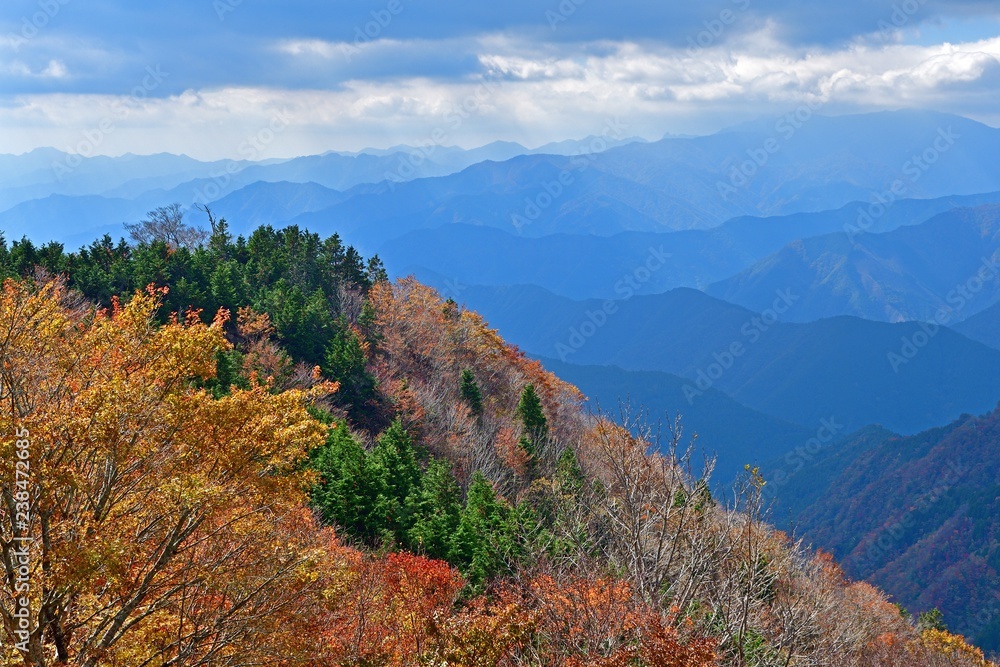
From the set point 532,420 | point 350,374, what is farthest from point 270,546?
point 350,374

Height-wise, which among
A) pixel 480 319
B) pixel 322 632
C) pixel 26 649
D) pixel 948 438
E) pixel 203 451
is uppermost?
pixel 948 438

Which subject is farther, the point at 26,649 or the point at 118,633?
the point at 118,633

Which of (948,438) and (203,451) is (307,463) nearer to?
(203,451)

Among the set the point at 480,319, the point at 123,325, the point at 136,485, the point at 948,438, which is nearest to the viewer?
the point at 136,485

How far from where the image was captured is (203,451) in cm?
1024

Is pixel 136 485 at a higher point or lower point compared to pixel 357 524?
lower

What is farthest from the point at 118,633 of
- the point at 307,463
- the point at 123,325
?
the point at 307,463

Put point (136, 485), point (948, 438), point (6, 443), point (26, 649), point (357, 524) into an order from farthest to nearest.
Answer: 1. point (948, 438)
2. point (357, 524)
3. point (136, 485)
4. point (26, 649)
5. point (6, 443)

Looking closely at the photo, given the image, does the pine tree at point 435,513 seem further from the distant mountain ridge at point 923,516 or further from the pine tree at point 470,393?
the distant mountain ridge at point 923,516

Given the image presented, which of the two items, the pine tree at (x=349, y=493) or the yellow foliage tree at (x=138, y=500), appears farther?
the pine tree at (x=349, y=493)

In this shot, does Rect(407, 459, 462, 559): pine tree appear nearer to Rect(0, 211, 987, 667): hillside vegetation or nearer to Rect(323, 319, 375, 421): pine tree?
Rect(0, 211, 987, 667): hillside vegetation

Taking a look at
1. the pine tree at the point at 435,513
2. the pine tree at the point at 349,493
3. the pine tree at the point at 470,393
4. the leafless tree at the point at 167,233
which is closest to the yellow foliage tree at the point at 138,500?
the pine tree at the point at 435,513

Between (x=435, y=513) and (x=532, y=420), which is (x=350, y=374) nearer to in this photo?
(x=532, y=420)

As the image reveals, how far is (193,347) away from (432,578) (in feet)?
39.2
